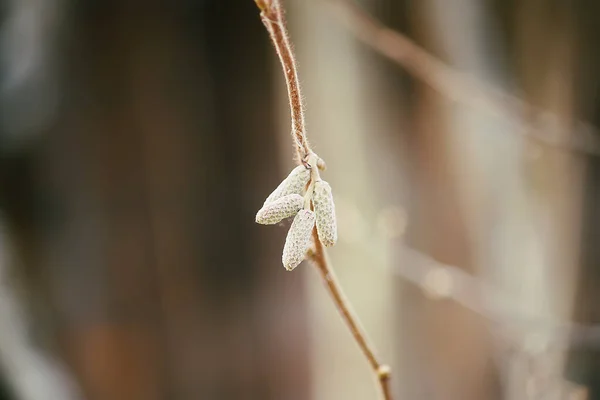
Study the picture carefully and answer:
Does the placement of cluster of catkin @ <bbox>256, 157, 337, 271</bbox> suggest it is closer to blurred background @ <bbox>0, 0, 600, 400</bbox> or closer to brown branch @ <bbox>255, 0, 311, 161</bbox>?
brown branch @ <bbox>255, 0, 311, 161</bbox>

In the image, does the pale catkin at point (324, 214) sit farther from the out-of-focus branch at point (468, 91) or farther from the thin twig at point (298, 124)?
the out-of-focus branch at point (468, 91)

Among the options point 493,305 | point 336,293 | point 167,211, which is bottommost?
point 336,293

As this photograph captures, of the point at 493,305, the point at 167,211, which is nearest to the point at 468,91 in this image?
the point at 493,305

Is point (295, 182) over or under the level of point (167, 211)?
under

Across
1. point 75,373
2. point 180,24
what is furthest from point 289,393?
point 180,24

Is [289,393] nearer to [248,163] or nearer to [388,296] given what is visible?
[388,296]

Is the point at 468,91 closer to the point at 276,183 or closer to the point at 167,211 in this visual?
the point at 276,183

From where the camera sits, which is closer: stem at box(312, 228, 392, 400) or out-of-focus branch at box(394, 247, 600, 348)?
stem at box(312, 228, 392, 400)

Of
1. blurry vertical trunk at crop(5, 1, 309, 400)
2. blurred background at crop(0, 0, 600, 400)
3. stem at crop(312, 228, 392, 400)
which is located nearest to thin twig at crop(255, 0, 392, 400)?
stem at crop(312, 228, 392, 400)
